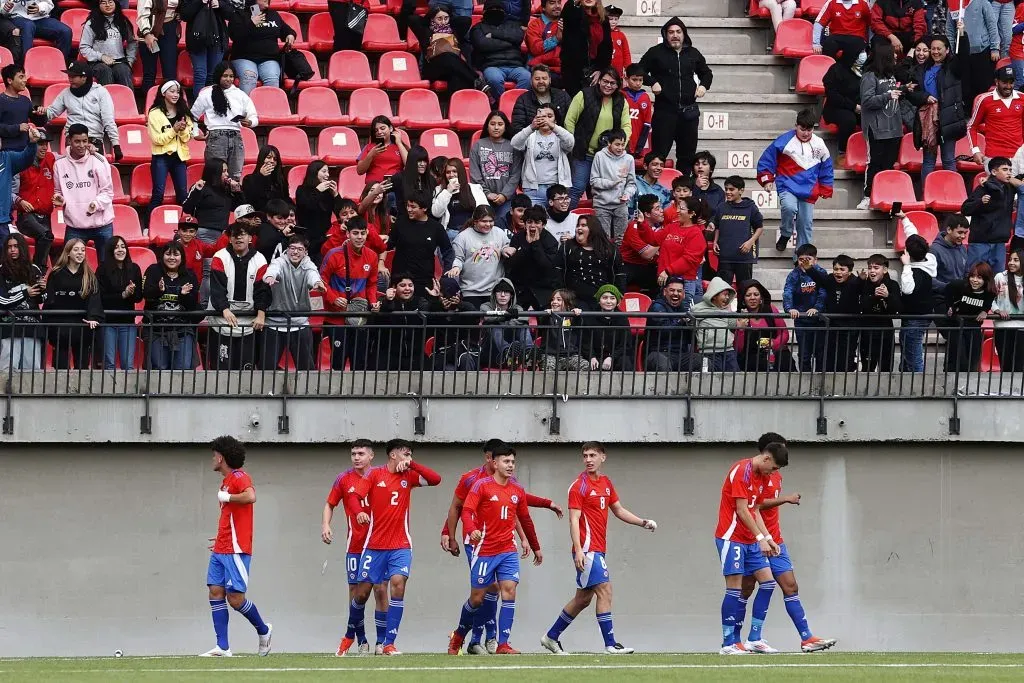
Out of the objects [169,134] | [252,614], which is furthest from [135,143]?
[252,614]

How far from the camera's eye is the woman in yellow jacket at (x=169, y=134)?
63.5 ft

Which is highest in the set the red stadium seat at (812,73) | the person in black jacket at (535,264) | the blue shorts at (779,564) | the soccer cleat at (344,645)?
the red stadium seat at (812,73)

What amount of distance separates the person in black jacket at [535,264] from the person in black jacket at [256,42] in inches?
191

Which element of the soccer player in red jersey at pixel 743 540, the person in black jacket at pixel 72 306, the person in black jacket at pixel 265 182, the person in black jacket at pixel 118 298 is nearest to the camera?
the soccer player in red jersey at pixel 743 540

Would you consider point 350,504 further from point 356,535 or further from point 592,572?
point 592,572

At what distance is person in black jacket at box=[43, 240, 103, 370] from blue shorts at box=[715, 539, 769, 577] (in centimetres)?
587

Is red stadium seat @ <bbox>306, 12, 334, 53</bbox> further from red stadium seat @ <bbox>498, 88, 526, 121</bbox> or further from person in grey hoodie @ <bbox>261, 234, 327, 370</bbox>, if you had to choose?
person in grey hoodie @ <bbox>261, 234, 327, 370</bbox>

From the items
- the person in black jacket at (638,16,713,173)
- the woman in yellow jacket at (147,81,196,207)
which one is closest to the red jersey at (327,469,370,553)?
the woman in yellow jacket at (147,81,196,207)

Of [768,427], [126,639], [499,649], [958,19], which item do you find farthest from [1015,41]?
[126,639]

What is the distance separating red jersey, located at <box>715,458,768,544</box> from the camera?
48.4ft

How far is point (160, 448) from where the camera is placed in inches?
655

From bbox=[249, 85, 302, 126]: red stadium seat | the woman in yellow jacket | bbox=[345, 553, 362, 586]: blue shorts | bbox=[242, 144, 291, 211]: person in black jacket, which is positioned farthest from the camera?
bbox=[249, 85, 302, 126]: red stadium seat

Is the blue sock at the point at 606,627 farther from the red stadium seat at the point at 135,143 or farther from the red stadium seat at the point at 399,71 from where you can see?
the red stadium seat at the point at 399,71

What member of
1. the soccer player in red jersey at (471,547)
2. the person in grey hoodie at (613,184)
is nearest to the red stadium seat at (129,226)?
the person in grey hoodie at (613,184)
